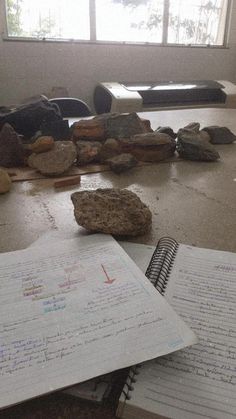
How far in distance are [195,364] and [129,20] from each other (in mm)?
3019

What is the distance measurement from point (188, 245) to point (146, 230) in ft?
0.31

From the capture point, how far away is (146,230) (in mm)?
682

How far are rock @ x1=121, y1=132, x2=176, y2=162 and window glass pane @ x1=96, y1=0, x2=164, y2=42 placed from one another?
1987mm

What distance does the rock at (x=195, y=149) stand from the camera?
1.18 meters

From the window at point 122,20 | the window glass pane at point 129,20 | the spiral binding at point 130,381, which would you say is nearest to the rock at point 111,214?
the spiral binding at point 130,381

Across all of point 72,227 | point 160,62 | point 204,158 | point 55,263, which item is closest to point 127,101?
point 160,62

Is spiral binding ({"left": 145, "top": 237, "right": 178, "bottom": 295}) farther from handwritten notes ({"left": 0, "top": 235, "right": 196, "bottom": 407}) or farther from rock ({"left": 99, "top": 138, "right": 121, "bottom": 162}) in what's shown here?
rock ({"left": 99, "top": 138, "right": 121, "bottom": 162})

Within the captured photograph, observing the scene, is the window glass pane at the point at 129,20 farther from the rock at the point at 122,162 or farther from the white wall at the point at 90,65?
the rock at the point at 122,162

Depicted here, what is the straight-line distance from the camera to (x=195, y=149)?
1.18m

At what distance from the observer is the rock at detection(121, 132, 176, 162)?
117 cm

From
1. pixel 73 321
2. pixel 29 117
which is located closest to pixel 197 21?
pixel 29 117

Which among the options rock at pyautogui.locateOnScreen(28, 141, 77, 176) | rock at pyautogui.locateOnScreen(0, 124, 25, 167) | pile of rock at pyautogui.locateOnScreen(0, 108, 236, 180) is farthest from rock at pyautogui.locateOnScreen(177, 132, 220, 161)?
rock at pyautogui.locateOnScreen(0, 124, 25, 167)

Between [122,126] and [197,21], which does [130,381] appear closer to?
[122,126]

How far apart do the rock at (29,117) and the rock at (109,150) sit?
25cm
